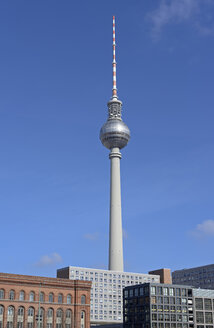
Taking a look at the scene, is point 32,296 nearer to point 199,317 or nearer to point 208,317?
point 199,317

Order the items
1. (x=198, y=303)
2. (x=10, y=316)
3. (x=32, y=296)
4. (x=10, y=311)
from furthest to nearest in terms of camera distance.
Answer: (x=198, y=303) < (x=32, y=296) < (x=10, y=311) < (x=10, y=316)

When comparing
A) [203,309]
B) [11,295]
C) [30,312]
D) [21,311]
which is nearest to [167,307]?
[203,309]

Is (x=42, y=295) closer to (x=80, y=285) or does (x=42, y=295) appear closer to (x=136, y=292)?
(x=80, y=285)

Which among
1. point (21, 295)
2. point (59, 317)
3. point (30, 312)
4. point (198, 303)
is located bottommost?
point (59, 317)

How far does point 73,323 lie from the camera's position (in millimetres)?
119438

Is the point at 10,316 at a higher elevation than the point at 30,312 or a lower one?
lower

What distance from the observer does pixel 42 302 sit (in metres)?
117

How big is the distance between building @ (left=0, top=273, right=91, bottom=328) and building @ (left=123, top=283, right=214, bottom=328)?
34.0 meters

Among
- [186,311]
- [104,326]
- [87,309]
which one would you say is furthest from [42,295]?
[104,326]

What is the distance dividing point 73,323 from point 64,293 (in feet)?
24.3

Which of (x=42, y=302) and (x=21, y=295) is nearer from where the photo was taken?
(x=21, y=295)

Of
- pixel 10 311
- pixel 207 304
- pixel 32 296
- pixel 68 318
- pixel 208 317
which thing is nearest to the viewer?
pixel 10 311

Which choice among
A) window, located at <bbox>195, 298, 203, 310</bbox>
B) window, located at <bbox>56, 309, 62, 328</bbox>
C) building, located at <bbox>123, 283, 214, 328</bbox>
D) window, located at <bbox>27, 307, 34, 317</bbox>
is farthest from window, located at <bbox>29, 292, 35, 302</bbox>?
window, located at <bbox>195, 298, 203, 310</bbox>

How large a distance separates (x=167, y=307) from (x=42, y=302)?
165 feet
